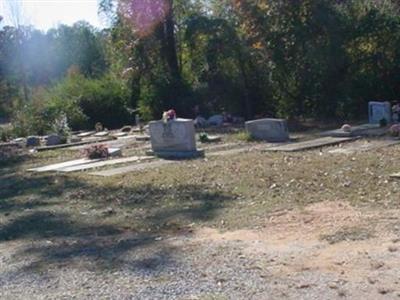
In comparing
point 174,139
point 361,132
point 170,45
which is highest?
point 170,45

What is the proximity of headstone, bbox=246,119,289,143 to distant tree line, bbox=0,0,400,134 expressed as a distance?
4571 millimetres

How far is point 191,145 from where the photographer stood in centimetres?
1359

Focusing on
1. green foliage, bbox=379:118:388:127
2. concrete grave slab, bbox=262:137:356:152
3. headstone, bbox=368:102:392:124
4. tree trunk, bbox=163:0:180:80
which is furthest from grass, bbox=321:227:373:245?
tree trunk, bbox=163:0:180:80

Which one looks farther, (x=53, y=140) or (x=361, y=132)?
(x=53, y=140)

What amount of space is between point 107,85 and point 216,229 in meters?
20.4

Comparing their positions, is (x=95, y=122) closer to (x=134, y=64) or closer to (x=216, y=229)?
(x=134, y=64)

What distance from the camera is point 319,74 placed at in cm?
1973

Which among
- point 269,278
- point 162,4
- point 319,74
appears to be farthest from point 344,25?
point 269,278

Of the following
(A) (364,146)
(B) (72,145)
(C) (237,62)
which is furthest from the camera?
(C) (237,62)

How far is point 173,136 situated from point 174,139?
0.06m

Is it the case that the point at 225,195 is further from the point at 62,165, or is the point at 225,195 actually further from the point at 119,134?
the point at 119,134

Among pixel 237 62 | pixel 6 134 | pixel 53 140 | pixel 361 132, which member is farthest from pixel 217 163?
pixel 6 134

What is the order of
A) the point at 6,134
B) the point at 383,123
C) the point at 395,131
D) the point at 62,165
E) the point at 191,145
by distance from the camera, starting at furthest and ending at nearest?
the point at 6,134
the point at 383,123
the point at 395,131
the point at 62,165
the point at 191,145

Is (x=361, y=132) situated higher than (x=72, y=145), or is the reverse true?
(x=72, y=145)
